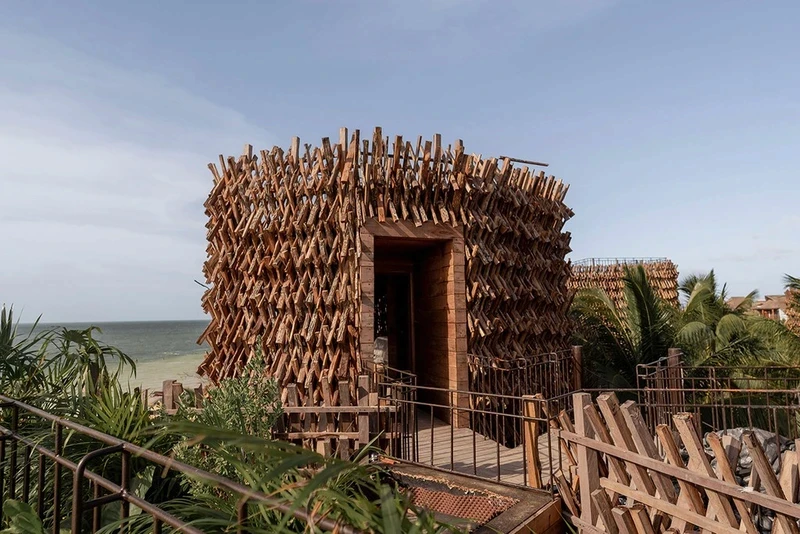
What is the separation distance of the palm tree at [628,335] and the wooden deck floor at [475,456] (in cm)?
525

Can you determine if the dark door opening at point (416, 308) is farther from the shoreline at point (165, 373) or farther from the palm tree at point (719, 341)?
the shoreline at point (165, 373)

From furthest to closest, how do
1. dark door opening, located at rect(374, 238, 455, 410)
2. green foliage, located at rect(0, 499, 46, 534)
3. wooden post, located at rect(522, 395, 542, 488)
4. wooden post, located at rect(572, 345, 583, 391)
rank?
wooden post, located at rect(572, 345, 583, 391) → dark door opening, located at rect(374, 238, 455, 410) → wooden post, located at rect(522, 395, 542, 488) → green foliage, located at rect(0, 499, 46, 534)

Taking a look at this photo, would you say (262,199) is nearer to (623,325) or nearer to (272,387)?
(272,387)

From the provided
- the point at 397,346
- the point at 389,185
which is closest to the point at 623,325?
the point at 397,346

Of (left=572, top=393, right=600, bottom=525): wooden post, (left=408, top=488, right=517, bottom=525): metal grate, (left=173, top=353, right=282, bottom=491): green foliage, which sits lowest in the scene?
(left=408, top=488, right=517, bottom=525): metal grate

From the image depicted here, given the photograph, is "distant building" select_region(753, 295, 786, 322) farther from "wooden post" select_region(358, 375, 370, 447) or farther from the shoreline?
the shoreline

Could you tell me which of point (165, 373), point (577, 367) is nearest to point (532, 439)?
point (577, 367)

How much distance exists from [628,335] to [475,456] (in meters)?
9.31

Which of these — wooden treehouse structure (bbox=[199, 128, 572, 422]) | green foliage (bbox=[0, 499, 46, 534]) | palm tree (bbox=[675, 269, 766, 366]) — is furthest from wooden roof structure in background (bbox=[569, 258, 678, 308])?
green foliage (bbox=[0, 499, 46, 534])

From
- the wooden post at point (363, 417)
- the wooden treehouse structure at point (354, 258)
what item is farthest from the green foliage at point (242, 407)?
the wooden treehouse structure at point (354, 258)

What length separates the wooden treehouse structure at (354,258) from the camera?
313 inches

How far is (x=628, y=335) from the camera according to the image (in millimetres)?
13055

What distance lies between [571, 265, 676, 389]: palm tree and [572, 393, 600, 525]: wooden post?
895 centimetres

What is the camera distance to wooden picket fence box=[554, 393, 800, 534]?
120 inches
